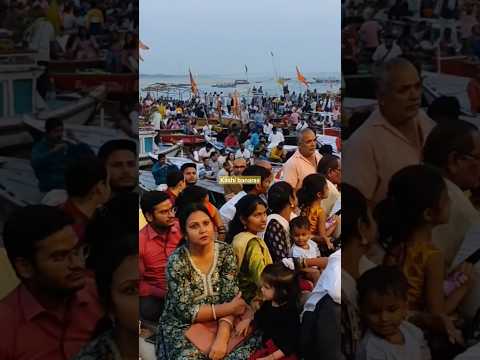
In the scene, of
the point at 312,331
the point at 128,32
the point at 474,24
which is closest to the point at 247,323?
the point at 312,331

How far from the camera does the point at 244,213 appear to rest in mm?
4566

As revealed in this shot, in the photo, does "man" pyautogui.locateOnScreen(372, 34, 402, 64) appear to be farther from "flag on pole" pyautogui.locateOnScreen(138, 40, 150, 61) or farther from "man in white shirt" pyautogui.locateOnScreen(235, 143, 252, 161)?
"flag on pole" pyautogui.locateOnScreen(138, 40, 150, 61)

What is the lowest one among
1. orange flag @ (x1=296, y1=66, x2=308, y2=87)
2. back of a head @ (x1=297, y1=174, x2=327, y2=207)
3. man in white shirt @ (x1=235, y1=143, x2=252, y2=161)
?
back of a head @ (x1=297, y1=174, x2=327, y2=207)

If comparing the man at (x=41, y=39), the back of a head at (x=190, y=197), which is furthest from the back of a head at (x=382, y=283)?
the man at (x=41, y=39)

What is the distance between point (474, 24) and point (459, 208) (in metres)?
0.96

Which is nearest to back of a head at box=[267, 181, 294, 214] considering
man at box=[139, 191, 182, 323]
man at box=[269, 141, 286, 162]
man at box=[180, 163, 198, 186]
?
man at box=[269, 141, 286, 162]

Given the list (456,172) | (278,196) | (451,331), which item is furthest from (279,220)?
(451,331)

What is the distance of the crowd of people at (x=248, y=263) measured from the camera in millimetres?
4500

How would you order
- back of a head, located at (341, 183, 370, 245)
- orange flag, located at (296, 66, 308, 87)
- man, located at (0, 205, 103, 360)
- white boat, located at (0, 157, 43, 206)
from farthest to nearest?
1. orange flag, located at (296, 66, 308, 87)
2. back of a head, located at (341, 183, 370, 245)
3. white boat, located at (0, 157, 43, 206)
4. man, located at (0, 205, 103, 360)

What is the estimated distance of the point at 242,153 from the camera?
15.0 feet

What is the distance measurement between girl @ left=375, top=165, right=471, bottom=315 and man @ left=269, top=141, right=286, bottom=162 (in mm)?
596

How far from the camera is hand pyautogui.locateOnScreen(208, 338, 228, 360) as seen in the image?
4484mm

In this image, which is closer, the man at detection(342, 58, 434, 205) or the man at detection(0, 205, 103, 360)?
the man at detection(0, 205, 103, 360)

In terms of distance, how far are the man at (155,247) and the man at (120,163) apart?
0.15 m
